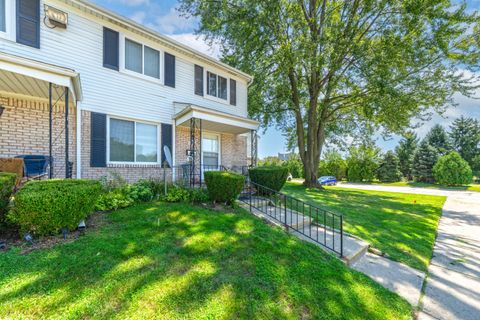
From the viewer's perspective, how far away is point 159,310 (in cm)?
230

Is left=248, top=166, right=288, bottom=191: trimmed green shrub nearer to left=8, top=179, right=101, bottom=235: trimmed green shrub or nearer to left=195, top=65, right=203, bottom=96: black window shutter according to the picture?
left=195, top=65, right=203, bottom=96: black window shutter

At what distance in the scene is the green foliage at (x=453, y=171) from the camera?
21562 millimetres

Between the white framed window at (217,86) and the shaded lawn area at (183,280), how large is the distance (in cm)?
702

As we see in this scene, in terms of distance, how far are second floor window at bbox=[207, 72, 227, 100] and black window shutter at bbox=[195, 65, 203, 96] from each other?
410mm

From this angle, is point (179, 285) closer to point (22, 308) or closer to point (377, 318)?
point (22, 308)

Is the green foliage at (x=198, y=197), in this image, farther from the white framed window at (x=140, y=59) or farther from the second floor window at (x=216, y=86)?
the second floor window at (x=216, y=86)

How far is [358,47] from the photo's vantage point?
38.0 ft

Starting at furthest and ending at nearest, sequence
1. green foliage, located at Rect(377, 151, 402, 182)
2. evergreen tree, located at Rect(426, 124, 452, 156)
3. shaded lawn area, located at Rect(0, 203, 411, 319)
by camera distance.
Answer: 1. evergreen tree, located at Rect(426, 124, 452, 156)
2. green foliage, located at Rect(377, 151, 402, 182)
3. shaded lawn area, located at Rect(0, 203, 411, 319)

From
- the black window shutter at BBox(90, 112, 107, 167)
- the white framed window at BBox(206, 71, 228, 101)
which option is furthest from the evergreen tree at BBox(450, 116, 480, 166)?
the black window shutter at BBox(90, 112, 107, 167)

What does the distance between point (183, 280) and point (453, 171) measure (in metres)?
28.6

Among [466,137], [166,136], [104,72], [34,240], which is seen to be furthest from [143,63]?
[466,137]

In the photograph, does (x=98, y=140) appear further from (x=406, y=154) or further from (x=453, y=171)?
(x=406, y=154)

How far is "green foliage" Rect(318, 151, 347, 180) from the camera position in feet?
103

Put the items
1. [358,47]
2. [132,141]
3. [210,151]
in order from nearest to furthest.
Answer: [132,141], [210,151], [358,47]
